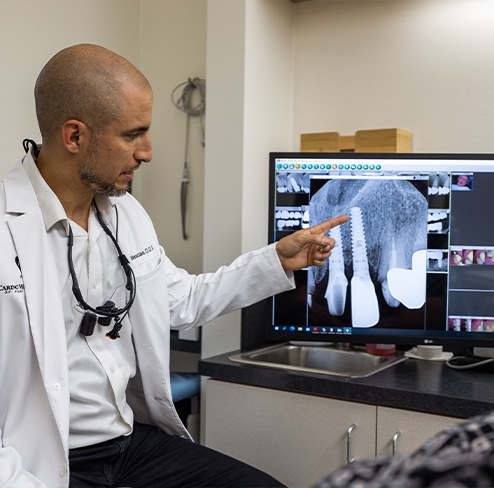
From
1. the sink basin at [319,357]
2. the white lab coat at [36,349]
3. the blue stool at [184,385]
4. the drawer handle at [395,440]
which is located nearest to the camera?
the white lab coat at [36,349]

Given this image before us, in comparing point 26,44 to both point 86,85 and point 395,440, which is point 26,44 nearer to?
point 86,85

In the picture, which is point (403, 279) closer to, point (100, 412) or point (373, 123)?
point (373, 123)

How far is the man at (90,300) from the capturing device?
5.07 feet

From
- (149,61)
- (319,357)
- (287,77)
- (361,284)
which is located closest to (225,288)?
(361,284)

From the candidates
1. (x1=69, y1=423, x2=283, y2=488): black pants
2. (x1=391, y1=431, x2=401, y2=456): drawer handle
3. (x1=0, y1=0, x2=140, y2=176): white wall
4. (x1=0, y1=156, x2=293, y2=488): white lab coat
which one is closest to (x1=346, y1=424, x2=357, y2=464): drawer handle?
(x1=391, y1=431, x2=401, y2=456): drawer handle

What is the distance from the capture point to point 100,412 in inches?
67.0

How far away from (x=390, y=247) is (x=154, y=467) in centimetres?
84

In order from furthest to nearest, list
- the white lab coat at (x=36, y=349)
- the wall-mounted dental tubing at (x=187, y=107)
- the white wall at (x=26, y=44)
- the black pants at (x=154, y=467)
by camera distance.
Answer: the wall-mounted dental tubing at (x=187, y=107) < the white wall at (x=26, y=44) < the black pants at (x=154, y=467) < the white lab coat at (x=36, y=349)

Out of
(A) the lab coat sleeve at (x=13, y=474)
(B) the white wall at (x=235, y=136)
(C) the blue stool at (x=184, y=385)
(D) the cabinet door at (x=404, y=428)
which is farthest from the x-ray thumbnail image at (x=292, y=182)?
(A) the lab coat sleeve at (x=13, y=474)

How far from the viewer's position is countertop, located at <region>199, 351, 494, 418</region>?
1723 millimetres

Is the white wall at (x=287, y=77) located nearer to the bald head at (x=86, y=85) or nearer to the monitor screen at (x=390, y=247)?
the monitor screen at (x=390, y=247)

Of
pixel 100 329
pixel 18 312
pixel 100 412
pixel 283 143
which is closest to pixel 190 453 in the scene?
pixel 100 412

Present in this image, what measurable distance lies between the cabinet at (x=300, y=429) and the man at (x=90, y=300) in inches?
7.9

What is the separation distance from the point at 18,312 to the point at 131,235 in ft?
1.40
